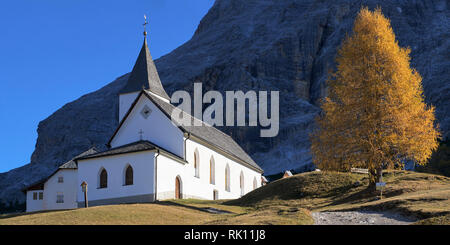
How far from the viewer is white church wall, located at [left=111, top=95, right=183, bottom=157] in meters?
47.1

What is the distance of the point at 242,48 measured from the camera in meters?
156

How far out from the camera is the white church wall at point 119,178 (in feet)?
141

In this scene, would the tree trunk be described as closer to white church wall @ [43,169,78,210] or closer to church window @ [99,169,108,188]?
church window @ [99,169,108,188]

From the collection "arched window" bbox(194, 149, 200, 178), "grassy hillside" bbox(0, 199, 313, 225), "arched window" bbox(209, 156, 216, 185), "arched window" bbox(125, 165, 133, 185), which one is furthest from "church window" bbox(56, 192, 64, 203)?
"grassy hillside" bbox(0, 199, 313, 225)

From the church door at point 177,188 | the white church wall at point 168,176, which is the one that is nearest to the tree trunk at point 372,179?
the white church wall at point 168,176

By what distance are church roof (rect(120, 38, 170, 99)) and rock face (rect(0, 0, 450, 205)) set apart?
58.3 meters

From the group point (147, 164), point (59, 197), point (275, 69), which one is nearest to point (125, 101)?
point (59, 197)

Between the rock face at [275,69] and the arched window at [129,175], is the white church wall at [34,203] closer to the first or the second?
the arched window at [129,175]

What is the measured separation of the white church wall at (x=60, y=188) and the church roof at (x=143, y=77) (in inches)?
400

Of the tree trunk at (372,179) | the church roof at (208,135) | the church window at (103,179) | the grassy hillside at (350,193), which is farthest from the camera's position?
the church roof at (208,135)

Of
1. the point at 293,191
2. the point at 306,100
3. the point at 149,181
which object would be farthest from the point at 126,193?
the point at 306,100

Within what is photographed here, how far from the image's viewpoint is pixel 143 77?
55.8 metres

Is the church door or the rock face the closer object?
the church door

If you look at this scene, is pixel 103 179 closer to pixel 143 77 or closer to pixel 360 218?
pixel 143 77
